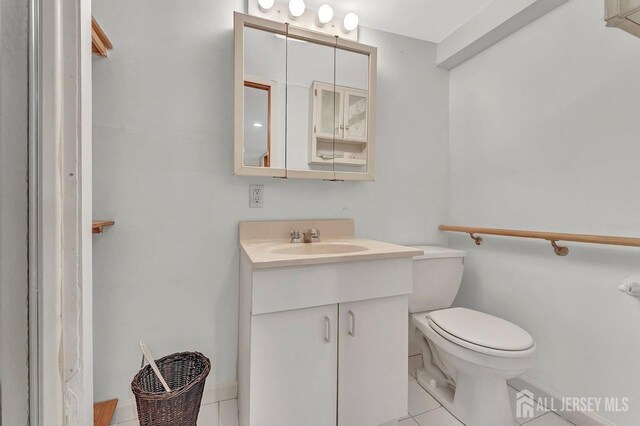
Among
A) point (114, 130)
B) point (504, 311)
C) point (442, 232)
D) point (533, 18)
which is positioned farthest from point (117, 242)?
point (533, 18)

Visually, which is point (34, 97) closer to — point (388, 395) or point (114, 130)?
point (114, 130)

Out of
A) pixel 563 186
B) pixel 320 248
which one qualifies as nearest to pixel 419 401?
pixel 320 248

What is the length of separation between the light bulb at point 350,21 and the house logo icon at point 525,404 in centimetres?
218

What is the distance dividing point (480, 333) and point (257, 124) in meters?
1.42

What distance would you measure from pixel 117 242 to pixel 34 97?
752 mm

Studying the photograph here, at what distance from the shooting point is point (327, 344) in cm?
110

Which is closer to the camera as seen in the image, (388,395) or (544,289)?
(388,395)

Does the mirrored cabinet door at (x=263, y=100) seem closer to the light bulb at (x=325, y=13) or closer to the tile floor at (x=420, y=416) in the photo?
the light bulb at (x=325, y=13)

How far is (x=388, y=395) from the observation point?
120 centimetres

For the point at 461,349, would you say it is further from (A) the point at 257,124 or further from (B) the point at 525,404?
(A) the point at 257,124

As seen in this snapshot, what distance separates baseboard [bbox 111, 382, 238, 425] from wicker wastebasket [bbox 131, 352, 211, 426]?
23 cm

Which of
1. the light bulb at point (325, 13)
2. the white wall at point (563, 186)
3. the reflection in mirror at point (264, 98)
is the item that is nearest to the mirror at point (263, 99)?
the reflection in mirror at point (264, 98)

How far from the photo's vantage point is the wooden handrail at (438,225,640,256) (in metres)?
1.06

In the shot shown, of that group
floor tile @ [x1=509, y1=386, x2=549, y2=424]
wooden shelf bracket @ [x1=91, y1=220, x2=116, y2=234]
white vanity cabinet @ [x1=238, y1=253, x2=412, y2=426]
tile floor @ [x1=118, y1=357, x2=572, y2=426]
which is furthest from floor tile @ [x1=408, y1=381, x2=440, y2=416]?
wooden shelf bracket @ [x1=91, y1=220, x2=116, y2=234]
